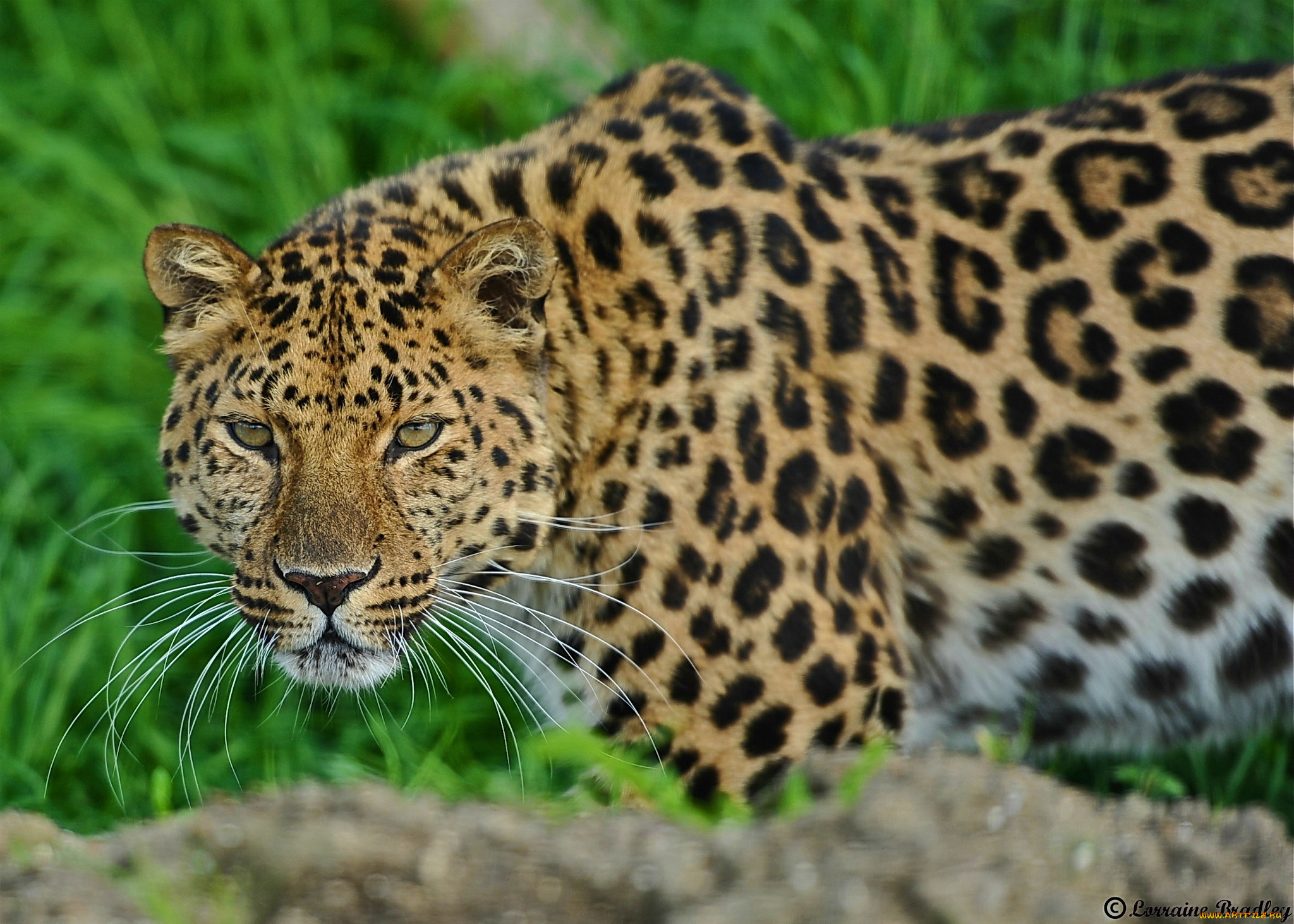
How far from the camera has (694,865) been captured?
10.0 feet

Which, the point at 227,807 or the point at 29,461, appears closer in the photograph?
the point at 227,807

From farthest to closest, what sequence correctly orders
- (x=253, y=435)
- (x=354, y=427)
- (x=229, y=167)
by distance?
1. (x=229, y=167)
2. (x=253, y=435)
3. (x=354, y=427)

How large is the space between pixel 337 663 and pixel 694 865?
78.4 inches

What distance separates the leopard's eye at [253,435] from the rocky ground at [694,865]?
163cm

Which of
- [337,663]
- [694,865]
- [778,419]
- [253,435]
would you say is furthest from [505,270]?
[694,865]

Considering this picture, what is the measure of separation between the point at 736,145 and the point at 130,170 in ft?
15.2

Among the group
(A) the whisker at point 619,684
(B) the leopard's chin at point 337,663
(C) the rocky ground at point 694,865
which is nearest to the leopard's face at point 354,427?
(B) the leopard's chin at point 337,663

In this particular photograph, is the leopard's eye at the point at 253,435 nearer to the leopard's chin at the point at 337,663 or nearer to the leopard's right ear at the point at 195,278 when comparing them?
the leopard's right ear at the point at 195,278

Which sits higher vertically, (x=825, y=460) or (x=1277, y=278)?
(x=1277, y=278)

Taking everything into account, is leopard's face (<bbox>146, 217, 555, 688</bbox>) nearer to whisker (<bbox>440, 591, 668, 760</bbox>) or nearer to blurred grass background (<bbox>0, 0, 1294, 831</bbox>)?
whisker (<bbox>440, 591, 668, 760</bbox>)

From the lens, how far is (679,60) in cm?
589

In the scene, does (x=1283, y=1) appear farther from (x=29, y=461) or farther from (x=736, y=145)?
(x=29, y=461)

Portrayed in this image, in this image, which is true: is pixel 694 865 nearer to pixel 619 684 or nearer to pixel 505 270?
pixel 619 684

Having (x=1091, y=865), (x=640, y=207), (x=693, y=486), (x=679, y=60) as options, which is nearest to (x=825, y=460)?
(x=693, y=486)
